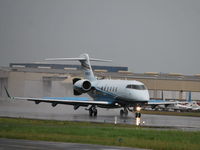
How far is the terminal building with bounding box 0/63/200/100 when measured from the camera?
295 feet

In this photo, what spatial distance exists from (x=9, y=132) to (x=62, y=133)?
3.19 metres

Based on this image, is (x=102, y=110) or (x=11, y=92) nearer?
(x=102, y=110)

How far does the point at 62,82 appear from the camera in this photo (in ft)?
318

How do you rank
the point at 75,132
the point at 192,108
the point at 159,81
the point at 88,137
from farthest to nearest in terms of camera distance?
the point at 159,81 → the point at 192,108 → the point at 75,132 → the point at 88,137

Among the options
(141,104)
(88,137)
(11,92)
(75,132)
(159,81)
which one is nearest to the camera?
(88,137)

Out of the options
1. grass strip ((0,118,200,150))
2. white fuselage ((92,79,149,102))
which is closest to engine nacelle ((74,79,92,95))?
white fuselage ((92,79,149,102))

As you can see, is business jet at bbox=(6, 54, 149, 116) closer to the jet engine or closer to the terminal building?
the jet engine

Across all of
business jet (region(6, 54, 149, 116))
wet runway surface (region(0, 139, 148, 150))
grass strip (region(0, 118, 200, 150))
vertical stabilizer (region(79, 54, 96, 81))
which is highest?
vertical stabilizer (region(79, 54, 96, 81))

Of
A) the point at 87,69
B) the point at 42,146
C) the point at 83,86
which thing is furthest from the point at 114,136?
the point at 87,69

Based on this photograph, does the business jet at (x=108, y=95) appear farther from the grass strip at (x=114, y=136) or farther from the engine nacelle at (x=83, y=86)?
the grass strip at (x=114, y=136)

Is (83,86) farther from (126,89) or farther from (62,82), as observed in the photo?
(62,82)

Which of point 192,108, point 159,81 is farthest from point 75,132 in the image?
point 159,81

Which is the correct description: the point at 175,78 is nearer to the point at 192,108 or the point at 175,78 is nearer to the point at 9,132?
the point at 192,108

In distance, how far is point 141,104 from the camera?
64000mm
